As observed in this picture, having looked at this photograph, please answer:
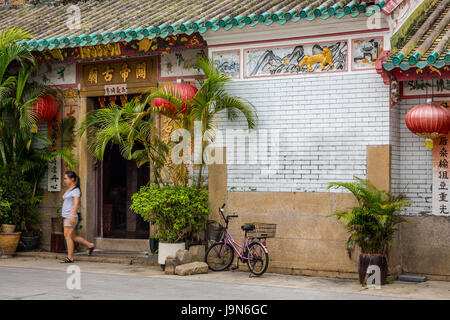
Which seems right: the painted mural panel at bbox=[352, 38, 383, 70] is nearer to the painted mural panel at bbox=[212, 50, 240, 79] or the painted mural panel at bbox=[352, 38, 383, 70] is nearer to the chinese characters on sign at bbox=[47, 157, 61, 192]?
the painted mural panel at bbox=[212, 50, 240, 79]

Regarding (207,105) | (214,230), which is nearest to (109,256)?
(214,230)

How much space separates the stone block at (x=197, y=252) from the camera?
1155cm

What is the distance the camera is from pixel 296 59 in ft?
36.9

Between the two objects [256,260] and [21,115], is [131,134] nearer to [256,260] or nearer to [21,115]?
[256,260]

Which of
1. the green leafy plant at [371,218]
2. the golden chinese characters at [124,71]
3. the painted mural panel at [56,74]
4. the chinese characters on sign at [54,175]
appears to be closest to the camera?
the green leafy plant at [371,218]

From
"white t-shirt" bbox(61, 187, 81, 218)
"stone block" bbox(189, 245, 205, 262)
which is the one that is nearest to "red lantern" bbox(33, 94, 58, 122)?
"white t-shirt" bbox(61, 187, 81, 218)

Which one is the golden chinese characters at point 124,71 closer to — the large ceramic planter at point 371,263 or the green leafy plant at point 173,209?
the green leafy plant at point 173,209

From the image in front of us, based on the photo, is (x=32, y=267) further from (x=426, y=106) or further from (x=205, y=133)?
(x=426, y=106)

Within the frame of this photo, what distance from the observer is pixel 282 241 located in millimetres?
11289

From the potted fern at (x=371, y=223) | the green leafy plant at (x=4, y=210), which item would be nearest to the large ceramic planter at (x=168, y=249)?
the potted fern at (x=371, y=223)

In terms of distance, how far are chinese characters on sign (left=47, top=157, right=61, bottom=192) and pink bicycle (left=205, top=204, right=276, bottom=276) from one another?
4.34 meters

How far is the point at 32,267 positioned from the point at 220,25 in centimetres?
543

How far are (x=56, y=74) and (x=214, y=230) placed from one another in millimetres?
5287

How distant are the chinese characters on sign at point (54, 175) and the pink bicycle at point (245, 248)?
4336mm
